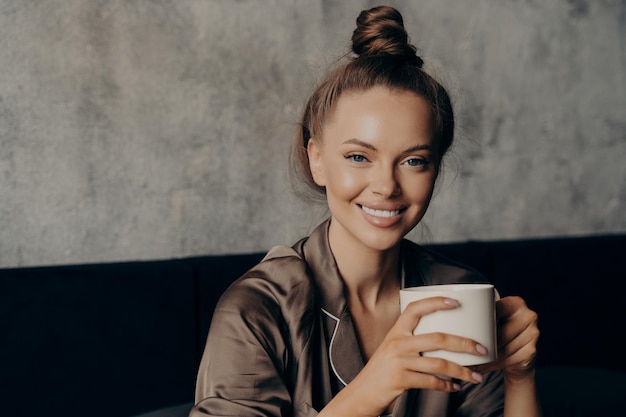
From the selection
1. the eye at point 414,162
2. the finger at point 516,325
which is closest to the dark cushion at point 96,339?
the eye at point 414,162

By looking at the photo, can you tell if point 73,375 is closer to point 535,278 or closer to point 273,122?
point 273,122

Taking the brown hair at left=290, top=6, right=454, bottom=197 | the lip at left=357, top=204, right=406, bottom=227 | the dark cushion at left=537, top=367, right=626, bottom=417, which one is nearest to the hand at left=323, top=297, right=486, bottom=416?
the lip at left=357, top=204, right=406, bottom=227

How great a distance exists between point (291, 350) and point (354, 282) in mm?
173

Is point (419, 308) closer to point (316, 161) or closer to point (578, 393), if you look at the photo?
point (316, 161)

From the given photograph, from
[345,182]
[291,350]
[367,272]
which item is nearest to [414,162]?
[345,182]

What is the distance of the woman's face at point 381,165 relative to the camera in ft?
3.41

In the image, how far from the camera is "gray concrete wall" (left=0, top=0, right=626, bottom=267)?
61.4 inches

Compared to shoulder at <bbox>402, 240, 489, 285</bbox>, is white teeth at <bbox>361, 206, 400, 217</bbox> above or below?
above

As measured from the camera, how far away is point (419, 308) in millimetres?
767

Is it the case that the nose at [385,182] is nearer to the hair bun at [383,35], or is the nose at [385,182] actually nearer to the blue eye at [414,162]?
the blue eye at [414,162]

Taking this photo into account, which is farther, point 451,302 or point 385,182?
point 385,182

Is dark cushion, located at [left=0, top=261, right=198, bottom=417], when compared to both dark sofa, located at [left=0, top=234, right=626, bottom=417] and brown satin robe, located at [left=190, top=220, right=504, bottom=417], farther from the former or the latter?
brown satin robe, located at [left=190, top=220, right=504, bottom=417]

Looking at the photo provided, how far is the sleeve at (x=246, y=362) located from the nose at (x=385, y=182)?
0.22 metres

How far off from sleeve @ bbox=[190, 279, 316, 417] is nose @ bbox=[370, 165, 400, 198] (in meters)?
0.22
